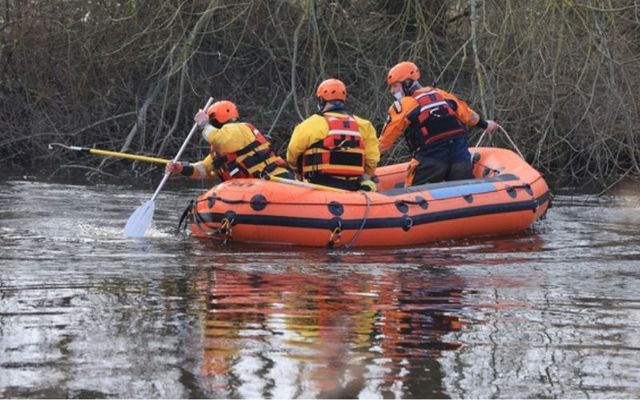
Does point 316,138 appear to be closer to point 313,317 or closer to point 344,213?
point 344,213

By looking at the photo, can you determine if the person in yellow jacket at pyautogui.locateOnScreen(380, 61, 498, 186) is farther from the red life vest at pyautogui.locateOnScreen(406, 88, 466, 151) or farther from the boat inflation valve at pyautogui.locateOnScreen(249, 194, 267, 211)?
the boat inflation valve at pyautogui.locateOnScreen(249, 194, 267, 211)

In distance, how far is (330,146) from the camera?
9.52 metres

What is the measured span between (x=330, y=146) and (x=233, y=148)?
0.70 metres

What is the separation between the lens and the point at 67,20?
14984 mm

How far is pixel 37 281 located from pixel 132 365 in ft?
7.29

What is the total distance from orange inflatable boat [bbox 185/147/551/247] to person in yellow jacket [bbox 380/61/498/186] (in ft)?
1.77

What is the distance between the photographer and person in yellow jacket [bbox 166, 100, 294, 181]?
9562mm

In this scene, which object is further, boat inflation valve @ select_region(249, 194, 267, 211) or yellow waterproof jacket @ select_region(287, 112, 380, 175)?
yellow waterproof jacket @ select_region(287, 112, 380, 175)

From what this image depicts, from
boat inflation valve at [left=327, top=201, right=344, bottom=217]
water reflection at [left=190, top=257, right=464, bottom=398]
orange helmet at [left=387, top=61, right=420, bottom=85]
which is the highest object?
orange helmet at [left=387, top=61, right=420, bottom=85]

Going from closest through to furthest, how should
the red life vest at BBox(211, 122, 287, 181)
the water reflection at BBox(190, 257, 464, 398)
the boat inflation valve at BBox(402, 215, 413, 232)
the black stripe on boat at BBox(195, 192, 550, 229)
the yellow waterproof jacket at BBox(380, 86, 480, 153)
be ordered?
the water reflection at BBox(190, 257, 464, 398) → the black stripe on boat at BBox(195, 192, 550, 229) → the boat inflation valve at BBox(402, 215, 413, 232) → the red life vest at BBox(211, 122, 287, 181) → the yellow waterproof jacket at BBox(380, 86, 480, 153)

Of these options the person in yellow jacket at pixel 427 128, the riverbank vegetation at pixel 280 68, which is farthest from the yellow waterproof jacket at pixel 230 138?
the riverbank vegetation at pixel 280 68

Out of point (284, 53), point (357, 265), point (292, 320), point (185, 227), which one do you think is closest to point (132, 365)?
point (292, 320)

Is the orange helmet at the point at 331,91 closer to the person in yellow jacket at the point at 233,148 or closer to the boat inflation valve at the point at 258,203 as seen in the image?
the person in yellow jacket at the point at 233,148

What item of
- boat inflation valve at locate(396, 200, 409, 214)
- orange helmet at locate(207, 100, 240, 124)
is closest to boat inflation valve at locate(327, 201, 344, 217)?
boat inflation valve at locate(396, 200, 409, 214)
